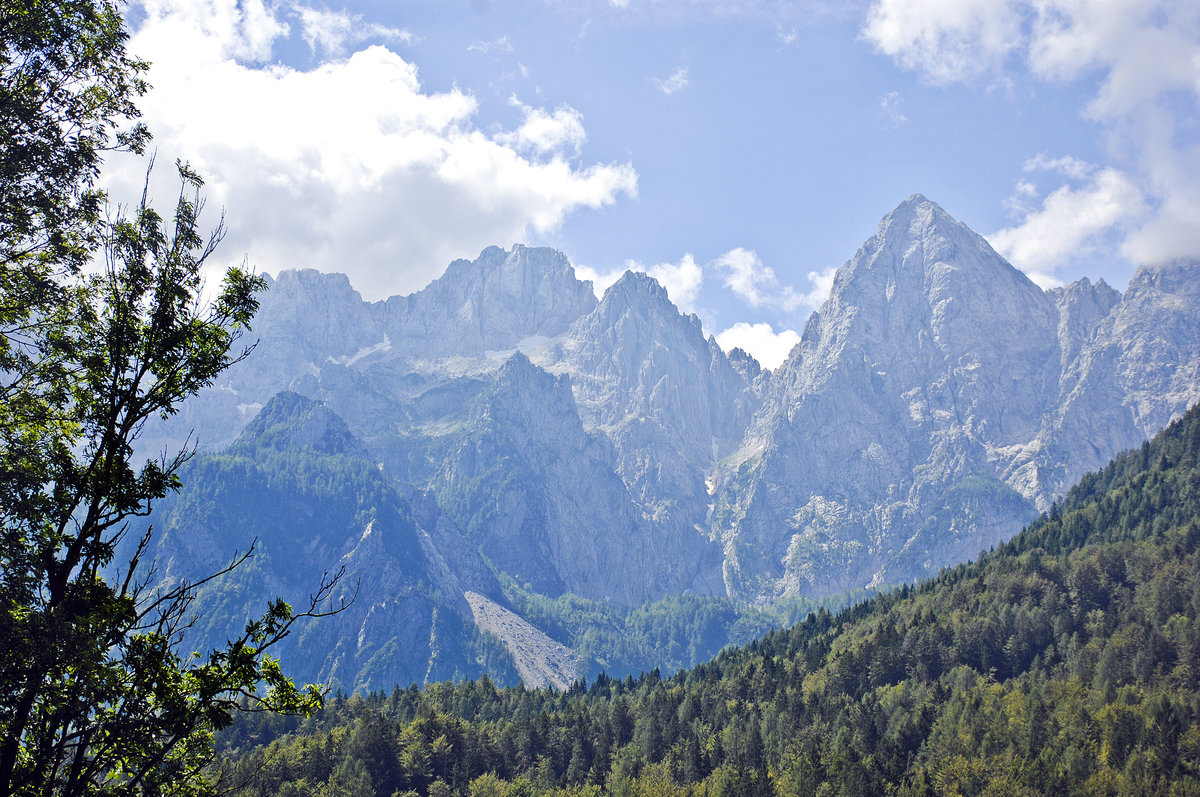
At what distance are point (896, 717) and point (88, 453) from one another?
143 metres

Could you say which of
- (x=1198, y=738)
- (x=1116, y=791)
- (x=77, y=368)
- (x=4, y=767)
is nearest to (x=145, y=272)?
(x=77, y=368)

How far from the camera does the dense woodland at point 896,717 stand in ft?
364

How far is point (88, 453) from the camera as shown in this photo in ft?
66.6

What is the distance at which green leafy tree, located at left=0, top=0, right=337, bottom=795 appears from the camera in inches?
686

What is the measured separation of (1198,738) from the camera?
107875 millimetres

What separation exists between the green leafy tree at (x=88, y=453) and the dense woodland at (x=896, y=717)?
318 feet

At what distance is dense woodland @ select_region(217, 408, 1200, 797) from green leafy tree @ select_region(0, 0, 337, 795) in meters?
96.9

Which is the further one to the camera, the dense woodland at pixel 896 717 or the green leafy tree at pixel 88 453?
the dense woodland at pixel 896 717

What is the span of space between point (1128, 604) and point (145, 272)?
191608 mm

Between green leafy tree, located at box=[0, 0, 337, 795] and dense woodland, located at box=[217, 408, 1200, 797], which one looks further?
dense woodland, located at box=[217, 408, 1200, 797]

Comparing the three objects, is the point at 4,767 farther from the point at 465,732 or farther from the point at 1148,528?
the point at 1148,528

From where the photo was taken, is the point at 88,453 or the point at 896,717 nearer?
the point at 88,453

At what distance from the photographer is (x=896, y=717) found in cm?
13638

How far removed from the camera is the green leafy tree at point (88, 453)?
17.4 metres
